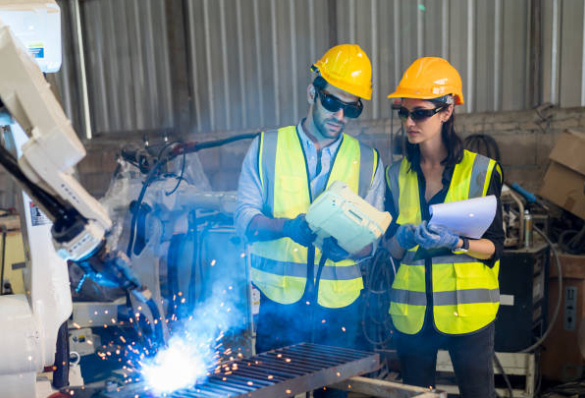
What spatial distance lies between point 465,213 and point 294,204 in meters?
0.59

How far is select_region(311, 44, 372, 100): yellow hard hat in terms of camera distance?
2.03 meters

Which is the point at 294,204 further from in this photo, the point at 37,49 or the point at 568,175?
the point at 568,175

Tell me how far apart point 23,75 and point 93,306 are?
2.72 metres

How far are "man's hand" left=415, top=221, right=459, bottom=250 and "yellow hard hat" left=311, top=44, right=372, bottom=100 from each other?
542mm

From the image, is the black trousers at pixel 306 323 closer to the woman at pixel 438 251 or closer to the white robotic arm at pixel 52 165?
the woman at pixel 438 251

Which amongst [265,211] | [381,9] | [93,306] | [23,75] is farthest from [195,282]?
[381,9]

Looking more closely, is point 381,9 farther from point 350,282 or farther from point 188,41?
point 350,282

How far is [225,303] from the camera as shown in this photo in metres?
3.50

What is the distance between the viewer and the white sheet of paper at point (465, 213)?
6.14ft

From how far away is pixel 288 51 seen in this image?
518cm

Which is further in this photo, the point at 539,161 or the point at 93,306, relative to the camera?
the point at 539,161

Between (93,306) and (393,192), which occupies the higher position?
(393,192)

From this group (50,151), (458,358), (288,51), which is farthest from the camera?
(288,51)


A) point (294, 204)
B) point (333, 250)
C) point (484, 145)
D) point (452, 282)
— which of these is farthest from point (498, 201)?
point (484, 145)
